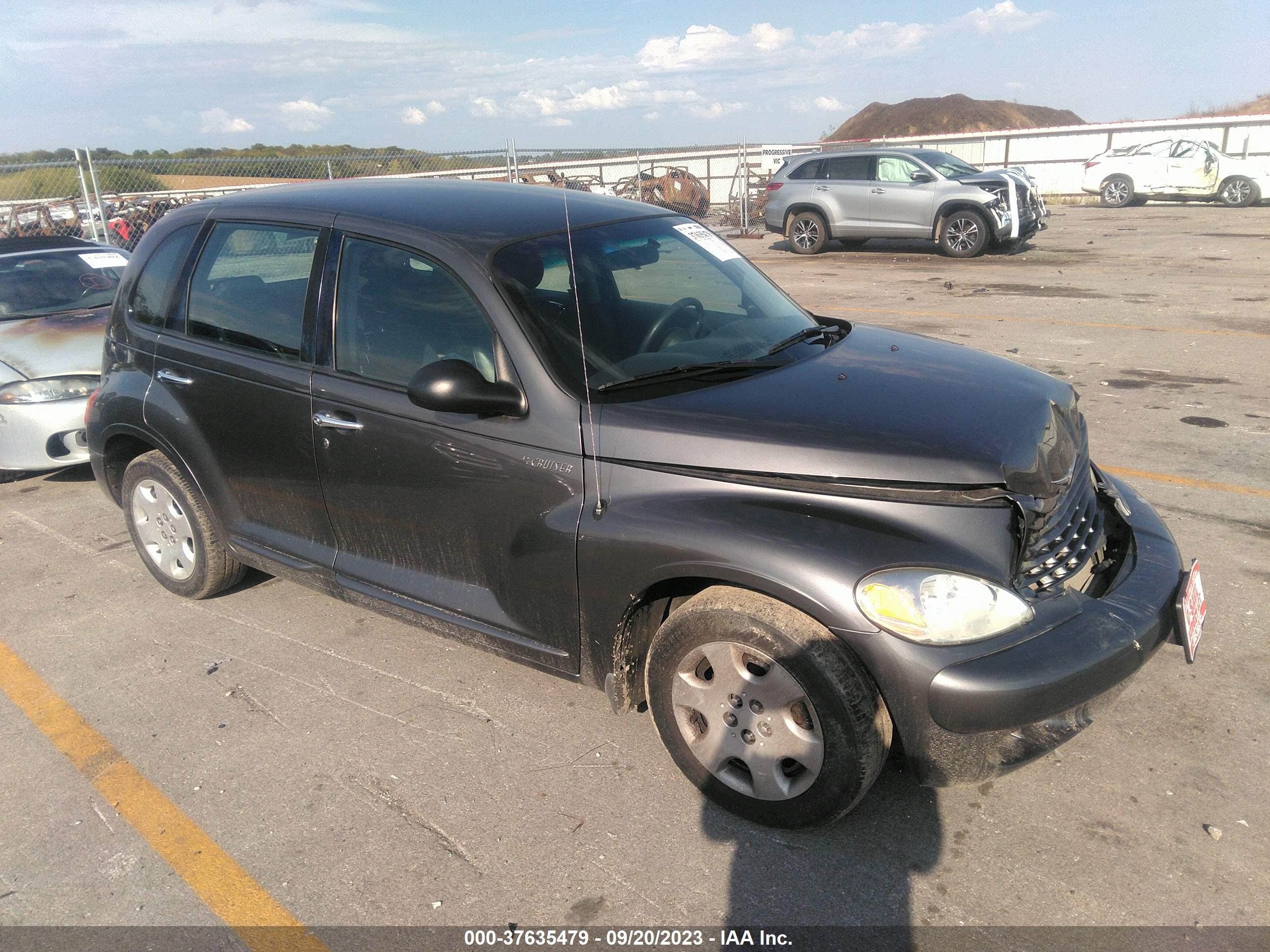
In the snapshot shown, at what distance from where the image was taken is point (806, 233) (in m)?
17.1

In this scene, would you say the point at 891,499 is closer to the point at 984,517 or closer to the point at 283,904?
the point at 984,517

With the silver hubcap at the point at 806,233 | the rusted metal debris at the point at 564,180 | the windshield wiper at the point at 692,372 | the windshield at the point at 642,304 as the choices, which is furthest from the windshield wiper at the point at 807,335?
the rusted metal debris at the point at 564,180

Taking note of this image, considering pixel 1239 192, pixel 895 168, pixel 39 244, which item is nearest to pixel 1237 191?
pixel 1239 192

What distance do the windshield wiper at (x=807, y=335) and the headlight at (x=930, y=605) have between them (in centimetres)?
120

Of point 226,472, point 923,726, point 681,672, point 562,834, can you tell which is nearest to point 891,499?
point 923,726

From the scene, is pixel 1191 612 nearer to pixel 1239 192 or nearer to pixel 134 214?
pixel 134 214

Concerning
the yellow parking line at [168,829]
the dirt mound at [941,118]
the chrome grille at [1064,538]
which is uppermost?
the dirt mound at [941,118]

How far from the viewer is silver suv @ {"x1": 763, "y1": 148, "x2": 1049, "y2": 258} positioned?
14953 millimetres

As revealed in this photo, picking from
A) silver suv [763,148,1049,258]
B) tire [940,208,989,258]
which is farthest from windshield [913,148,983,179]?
tire [940,208,989,258]

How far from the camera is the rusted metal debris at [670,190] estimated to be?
19484 mm

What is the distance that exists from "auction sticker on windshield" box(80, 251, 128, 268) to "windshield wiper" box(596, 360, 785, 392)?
19.7 feet

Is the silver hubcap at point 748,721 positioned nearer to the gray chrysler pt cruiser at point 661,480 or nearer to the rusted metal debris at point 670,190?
the gray chrysler pt cruiser at point 661,480

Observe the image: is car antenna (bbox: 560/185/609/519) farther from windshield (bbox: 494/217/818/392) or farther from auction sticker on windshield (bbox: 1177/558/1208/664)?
auction sticker on windshield (bbox: 1177/558/1208/664)

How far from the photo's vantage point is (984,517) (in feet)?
8.42
